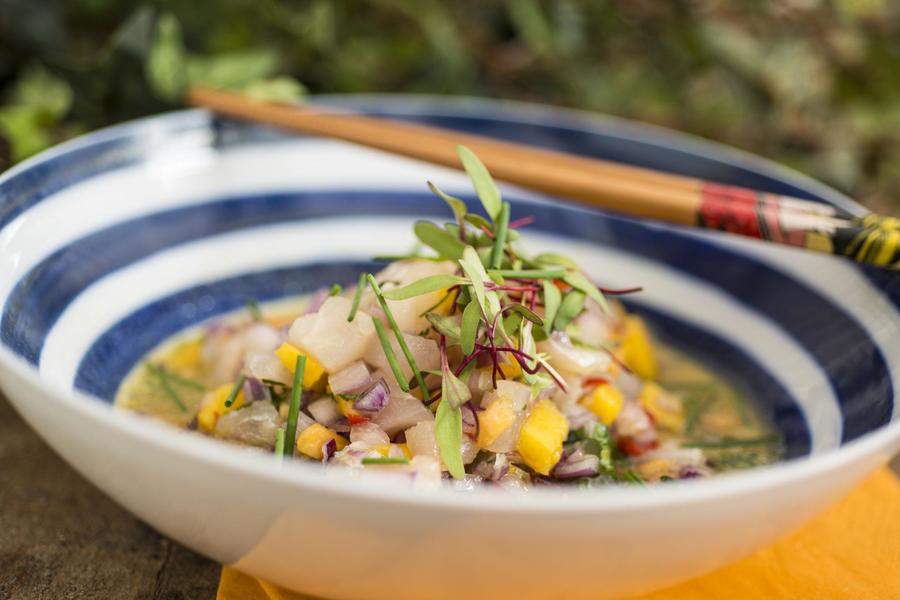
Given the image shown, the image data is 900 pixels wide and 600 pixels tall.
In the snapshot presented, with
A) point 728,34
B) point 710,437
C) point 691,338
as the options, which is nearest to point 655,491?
point 710,437

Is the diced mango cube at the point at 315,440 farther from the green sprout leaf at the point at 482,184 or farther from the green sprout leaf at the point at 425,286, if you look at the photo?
the green sprout leaf at the point at 482,184

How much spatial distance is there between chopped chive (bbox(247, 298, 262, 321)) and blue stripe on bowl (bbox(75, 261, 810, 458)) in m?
0.01

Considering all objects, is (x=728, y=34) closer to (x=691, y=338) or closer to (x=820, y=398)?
(x=691, y=338)

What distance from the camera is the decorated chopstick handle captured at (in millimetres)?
1303

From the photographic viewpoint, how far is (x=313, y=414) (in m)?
1.15

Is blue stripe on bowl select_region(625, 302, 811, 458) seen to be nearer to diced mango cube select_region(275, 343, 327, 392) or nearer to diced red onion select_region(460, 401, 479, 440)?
diced red onion select_region(460, 401, 479, 440)

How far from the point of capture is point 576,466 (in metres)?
1.16

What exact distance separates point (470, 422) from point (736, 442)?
1.72ft

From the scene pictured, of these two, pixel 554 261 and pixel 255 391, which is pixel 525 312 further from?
pixel 255 391

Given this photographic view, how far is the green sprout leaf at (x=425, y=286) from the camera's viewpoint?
Result: 110 centimetres

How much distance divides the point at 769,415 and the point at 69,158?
3.93 ft

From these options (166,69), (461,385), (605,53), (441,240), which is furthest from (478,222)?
(605,53)

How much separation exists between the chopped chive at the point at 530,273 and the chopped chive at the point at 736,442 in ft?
1.22

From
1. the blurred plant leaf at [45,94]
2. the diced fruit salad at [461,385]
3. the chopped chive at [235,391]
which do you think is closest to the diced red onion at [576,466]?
the diced fruit salad at [461,385]
